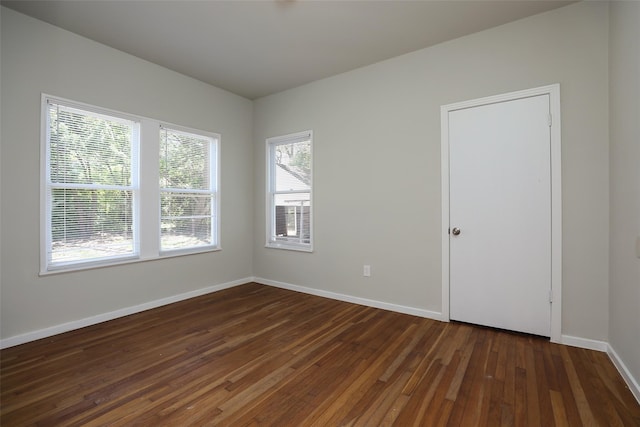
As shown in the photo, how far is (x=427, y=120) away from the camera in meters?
3.13

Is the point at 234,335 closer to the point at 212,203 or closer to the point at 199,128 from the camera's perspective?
the point at 212,203

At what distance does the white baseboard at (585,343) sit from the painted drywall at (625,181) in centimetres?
11

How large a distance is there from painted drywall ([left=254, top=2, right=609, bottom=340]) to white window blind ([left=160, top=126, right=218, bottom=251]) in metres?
0.74

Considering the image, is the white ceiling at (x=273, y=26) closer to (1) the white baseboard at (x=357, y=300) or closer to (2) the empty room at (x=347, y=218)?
(2) the empty room at (x=347, y=218)

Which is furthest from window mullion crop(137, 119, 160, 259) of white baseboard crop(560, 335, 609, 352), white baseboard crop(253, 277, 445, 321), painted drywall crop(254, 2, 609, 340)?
white baseboard crop(560, 335, 609, 352)

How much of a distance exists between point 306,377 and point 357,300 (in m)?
1.68

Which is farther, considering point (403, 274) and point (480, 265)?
point (403, 274)

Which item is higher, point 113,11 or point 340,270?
point 113,11

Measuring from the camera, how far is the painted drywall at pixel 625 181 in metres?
1.84

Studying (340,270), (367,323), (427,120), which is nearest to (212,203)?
(340,270)

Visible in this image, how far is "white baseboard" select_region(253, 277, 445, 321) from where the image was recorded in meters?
3.13

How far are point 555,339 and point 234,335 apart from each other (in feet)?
9.27

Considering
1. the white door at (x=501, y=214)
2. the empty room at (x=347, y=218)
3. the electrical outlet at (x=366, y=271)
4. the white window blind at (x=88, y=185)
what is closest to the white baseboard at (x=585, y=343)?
the empty room at (x=347, y=218)

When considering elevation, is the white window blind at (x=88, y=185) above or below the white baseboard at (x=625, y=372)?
above
